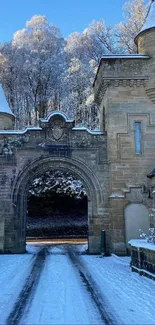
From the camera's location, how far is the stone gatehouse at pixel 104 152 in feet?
49.2

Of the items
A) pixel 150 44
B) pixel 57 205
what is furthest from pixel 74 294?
pixel 57 205

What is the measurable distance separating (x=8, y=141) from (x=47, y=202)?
48.6ft

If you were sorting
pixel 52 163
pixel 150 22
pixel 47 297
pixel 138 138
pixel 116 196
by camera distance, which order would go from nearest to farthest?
pixel 47 297
pixel 116 196
pixel 138 138
pixel 52 163
pixel 150 22

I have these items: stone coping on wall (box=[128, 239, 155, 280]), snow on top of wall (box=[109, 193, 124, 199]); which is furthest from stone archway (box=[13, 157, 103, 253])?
stone coping on wall (box=[128, 239, 155, 280])

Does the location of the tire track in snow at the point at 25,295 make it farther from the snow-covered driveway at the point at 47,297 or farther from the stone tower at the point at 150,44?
the stone tower at the point at 150,44

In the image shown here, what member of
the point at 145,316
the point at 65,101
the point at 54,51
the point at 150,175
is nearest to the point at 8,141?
the point at 150,175

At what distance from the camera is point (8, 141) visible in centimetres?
1543

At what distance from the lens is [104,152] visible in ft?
50.9

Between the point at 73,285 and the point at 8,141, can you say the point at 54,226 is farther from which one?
the point at 73,285

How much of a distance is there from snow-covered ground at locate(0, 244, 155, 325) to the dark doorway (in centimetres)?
1662

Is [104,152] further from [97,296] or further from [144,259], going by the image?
[97,296]

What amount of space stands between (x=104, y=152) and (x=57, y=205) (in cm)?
1493

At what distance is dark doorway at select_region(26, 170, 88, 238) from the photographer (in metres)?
27.9

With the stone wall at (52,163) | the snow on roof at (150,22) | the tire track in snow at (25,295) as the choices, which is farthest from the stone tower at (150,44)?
the tire track in snow at (25,295)
